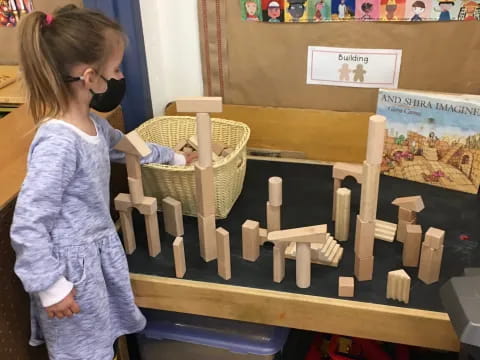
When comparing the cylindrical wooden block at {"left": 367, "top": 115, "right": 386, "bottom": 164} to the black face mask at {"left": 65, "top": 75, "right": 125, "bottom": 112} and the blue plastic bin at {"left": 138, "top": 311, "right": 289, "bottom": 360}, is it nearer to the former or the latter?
the blue plastic bin at {"left": 138, "top": 311, "right": 289, "bottom": 360}

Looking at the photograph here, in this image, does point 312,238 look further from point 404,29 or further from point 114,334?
point 404,29

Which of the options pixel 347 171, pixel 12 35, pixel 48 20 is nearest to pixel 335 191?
pixel 347 171

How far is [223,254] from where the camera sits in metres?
1.02

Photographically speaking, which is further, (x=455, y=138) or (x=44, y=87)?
(x=455, y=138)

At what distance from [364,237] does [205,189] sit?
299 mm

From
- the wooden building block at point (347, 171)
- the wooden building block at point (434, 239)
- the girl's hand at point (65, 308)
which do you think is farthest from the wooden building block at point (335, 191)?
the girl's hand at point (65, 308)

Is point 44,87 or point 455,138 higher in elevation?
point 44,87

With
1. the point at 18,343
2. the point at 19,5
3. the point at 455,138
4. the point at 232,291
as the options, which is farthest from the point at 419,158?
the point at 19,5

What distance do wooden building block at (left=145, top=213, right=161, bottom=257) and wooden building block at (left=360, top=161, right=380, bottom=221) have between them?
40 centimetres

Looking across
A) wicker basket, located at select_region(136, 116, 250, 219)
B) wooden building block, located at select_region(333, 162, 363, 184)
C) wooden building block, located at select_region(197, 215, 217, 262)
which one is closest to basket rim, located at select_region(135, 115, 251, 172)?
wicker basket, located at select_region(136, 116, 250, 219)

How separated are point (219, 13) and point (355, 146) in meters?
0.47

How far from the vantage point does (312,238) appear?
3.04 feet

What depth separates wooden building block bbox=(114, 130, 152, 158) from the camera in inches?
39.6

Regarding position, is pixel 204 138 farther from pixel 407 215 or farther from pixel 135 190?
pixel 407 215
